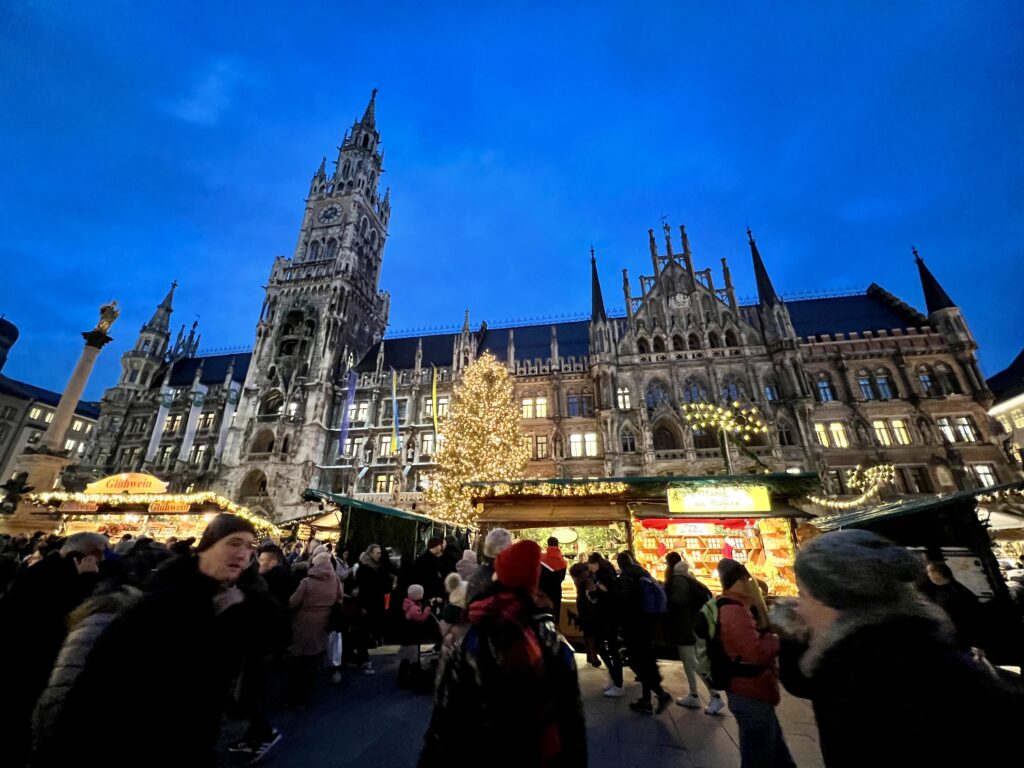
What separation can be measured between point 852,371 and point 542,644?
35.2 m

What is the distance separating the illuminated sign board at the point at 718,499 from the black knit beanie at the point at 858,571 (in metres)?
9.99

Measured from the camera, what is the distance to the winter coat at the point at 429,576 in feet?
28.2

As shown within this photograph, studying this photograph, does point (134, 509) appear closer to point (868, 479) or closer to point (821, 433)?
point (821, 433)

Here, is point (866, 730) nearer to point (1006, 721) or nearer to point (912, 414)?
point (1006, 721)

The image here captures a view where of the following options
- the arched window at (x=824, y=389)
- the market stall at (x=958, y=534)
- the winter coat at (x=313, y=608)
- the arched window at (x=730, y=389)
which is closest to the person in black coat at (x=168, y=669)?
the winter coat at (x=313, y=608)

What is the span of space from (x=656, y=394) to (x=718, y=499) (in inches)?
763

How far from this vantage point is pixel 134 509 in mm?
18109

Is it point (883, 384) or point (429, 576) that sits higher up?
point (883, 384)

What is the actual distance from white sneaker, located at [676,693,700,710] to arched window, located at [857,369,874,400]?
30403 millimetres

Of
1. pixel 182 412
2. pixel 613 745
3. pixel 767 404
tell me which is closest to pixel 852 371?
pixel 767 404

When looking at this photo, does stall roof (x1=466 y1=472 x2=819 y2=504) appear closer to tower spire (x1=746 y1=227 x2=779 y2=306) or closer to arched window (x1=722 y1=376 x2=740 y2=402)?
arched window (x1=722 y1=376 x2=740 y2=402)

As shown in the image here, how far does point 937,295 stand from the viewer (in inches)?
1164

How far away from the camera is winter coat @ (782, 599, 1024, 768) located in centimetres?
157

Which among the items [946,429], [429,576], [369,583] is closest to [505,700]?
[429,576]
